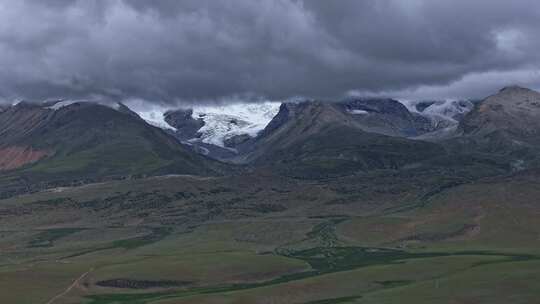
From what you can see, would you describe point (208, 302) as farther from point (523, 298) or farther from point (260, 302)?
point (523, 298)

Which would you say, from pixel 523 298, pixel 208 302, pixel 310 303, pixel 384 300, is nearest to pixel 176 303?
pixel 208 302

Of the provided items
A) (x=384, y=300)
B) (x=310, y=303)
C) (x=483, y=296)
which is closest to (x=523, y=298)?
(x=483, y=296)

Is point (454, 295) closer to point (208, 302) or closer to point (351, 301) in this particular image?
point (351, 301)

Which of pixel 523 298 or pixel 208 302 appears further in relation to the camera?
pixel 208 302

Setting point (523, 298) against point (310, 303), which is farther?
point (310, 303)

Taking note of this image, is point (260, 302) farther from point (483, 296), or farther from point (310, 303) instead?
point (483, 296)

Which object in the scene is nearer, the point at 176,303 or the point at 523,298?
the point at 523,298

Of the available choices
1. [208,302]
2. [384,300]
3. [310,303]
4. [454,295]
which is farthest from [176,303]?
[454,295]
